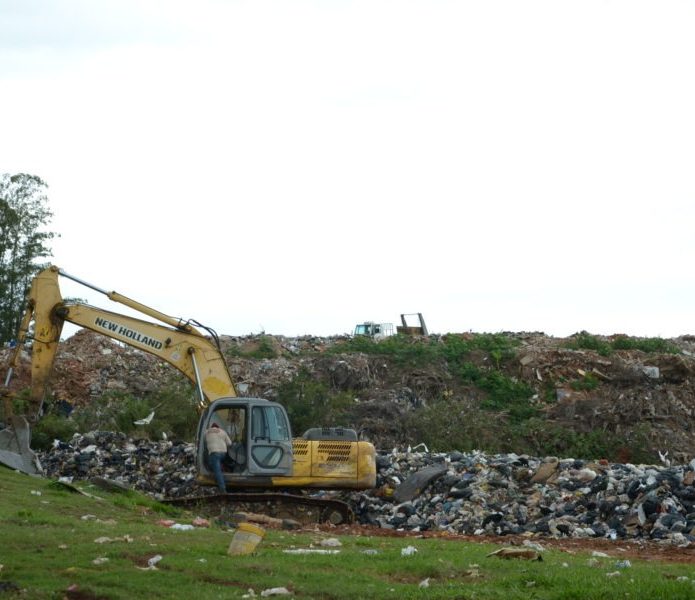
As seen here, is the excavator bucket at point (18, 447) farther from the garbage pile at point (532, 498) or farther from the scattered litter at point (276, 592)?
the scattered litter at point (276, 592)

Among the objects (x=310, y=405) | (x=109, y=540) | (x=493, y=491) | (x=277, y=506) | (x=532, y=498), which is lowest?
(x=532, y=498)

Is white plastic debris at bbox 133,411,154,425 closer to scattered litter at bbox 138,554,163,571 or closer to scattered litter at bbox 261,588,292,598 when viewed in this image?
scattered litter at bbox 138,554,163,571

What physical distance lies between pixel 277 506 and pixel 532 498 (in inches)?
163

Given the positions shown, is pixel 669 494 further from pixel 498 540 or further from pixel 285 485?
pixel 285 485

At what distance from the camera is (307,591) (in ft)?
29.7

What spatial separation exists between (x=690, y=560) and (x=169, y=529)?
6.02 meters

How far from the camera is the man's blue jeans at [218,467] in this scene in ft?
57.5

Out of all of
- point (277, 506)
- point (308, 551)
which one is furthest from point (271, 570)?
point (277, 506)

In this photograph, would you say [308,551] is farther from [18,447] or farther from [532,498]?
[18,447]

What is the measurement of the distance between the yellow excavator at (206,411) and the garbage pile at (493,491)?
111 cm

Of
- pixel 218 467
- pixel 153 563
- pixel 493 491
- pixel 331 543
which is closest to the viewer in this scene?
pixel 153 563

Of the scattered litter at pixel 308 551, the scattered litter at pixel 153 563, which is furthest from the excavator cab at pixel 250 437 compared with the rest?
the scattered litter at pixel 153 563

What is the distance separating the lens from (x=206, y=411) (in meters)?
17.8

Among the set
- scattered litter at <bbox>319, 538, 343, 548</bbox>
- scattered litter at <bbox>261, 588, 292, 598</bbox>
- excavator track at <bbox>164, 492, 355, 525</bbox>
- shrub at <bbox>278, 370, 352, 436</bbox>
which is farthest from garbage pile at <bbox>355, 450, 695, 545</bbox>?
scattered litter at <bbox>261, 588, 292, 598</bbox>
